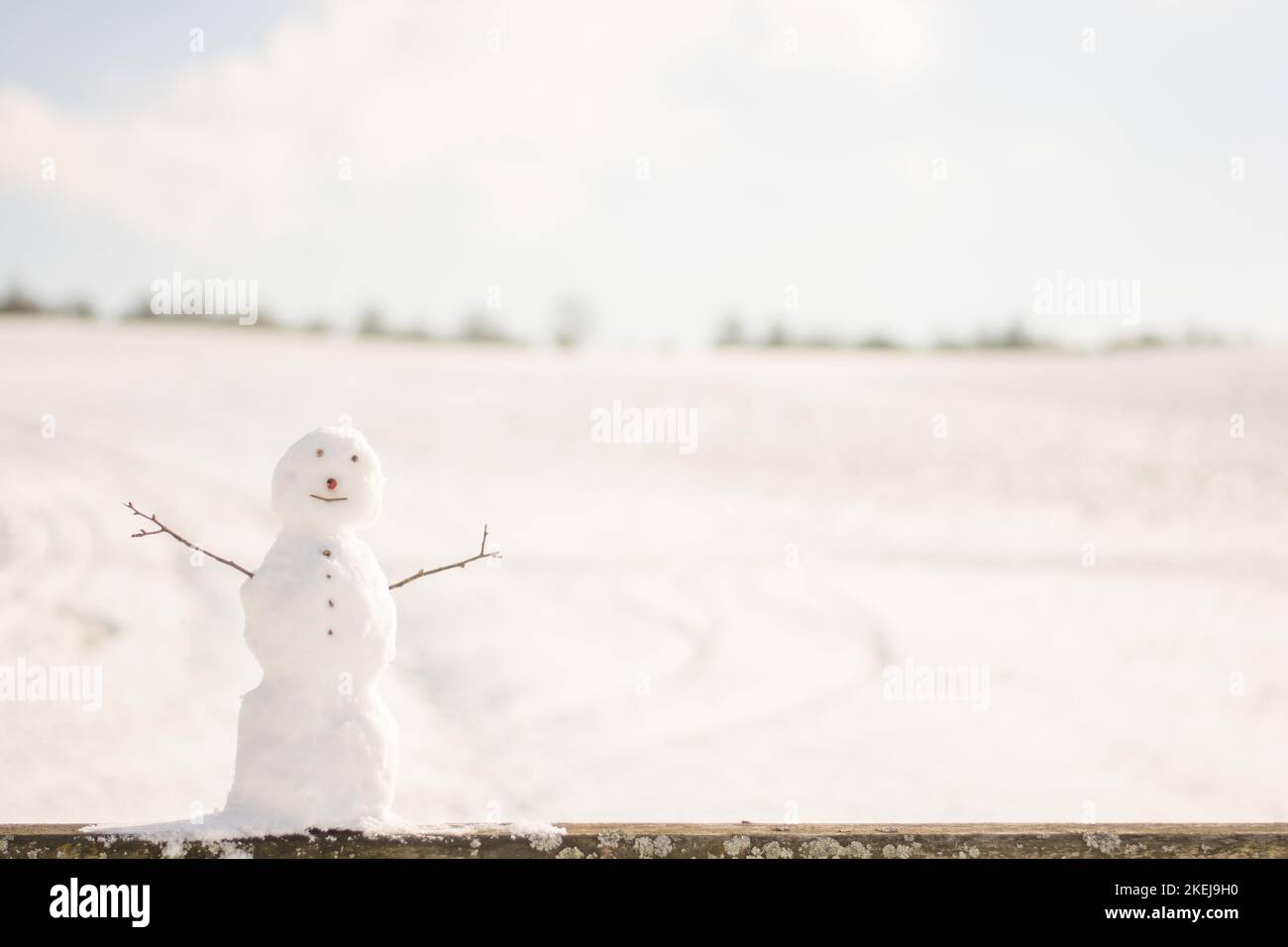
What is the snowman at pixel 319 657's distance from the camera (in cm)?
272

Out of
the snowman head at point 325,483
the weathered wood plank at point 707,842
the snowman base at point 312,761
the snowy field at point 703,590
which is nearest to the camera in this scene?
the weathered wood plank at point 707,842

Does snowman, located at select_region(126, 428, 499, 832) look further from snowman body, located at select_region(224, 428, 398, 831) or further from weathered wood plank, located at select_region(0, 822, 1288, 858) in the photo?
weathered wood plank, located at select_region(0, 822, 1288, 858)

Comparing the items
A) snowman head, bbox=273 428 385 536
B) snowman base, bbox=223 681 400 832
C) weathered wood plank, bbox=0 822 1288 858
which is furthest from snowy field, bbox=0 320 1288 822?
weathered wood plank, bbox=0 822 1288 858

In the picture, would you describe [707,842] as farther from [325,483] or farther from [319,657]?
[325,483]

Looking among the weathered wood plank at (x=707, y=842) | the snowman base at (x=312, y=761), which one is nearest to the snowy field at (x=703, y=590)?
the snowman base at (x=312, y=761)

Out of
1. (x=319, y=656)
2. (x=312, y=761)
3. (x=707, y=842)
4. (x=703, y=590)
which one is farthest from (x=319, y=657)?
(x=703, y=590)

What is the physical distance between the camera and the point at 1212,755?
7332mm

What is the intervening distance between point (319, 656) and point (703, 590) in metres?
8.15

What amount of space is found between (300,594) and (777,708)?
5.43 m

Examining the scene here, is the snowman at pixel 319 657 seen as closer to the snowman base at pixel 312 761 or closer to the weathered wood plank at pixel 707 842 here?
the snowman base at pixel 312 761

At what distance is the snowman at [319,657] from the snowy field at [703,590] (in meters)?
3.18
